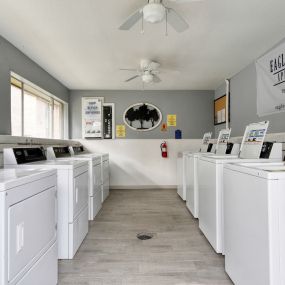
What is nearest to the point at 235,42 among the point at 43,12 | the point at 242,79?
the point at 242,79

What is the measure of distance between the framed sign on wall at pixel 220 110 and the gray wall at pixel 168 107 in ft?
0.56

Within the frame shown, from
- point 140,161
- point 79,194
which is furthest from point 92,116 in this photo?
point 79,194

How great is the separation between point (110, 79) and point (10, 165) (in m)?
2.74

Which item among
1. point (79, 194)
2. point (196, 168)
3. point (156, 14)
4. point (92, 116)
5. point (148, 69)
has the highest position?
point (148, 69)

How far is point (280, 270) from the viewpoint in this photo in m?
1.13

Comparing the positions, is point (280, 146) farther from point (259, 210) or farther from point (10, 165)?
point (10, 165)

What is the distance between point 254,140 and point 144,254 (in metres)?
1.54

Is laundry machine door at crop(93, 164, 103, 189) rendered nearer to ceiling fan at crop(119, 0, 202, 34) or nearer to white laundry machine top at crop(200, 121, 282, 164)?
white laundry machine top at crop(200, 121, 282, 164)

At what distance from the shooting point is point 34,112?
12.8 ft

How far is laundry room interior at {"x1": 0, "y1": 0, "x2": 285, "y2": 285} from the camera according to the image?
132cm

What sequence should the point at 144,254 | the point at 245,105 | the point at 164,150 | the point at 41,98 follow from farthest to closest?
the point at 164,150 < the point at 41,98 < the point at 245,105 < the point at 144,254

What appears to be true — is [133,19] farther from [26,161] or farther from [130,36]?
[26,161]

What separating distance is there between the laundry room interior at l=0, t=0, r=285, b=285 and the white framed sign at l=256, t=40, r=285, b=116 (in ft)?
0.07

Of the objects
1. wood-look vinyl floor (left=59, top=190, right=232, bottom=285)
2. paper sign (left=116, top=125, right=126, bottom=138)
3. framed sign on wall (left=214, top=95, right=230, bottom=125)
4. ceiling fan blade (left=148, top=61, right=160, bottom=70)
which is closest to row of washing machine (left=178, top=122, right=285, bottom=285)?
wood-look vinyl floor (left=59, top=190, right=232, bottom=285)
